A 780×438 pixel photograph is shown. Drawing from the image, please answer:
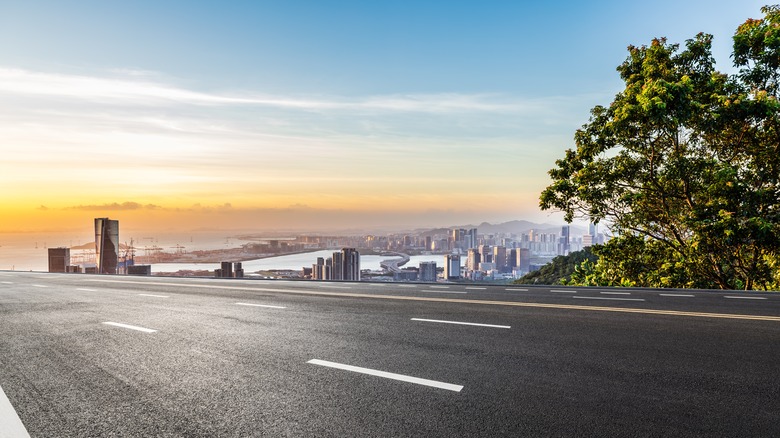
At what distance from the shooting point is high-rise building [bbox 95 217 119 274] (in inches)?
1540

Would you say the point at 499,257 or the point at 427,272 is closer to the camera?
the point at 427,272

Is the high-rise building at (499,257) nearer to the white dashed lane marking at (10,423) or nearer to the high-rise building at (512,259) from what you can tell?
the high-rise building at (512,259)

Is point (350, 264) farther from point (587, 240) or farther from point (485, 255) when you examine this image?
point (485, 255)

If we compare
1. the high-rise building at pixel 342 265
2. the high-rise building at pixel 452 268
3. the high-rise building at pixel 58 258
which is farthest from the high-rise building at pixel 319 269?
the high-rise building at pixel 58 258

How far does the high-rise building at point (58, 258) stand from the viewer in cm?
4038

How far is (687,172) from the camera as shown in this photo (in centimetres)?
1856

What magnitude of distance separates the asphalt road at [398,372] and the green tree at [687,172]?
978 cm

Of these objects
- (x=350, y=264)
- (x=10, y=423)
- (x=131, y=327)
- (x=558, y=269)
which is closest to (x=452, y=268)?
(x=558, y=269)

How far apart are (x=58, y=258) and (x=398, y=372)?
47190 mm

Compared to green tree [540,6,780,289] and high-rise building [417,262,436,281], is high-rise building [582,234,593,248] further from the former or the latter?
high-rise building [417,262,436,281]

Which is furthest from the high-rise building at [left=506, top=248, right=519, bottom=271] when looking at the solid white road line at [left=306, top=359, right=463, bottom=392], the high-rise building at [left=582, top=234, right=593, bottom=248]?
the solid white road line at [left=306, top=359, right=463, bottom=392]

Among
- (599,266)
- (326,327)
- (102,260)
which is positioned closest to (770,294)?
(599,266)

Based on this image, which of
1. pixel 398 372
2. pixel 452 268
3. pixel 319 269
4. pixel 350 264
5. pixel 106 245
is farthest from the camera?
pixel 452 268

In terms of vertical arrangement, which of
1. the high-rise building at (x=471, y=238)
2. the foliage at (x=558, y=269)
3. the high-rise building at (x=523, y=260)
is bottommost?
the high-rise building at (x=523, y=260)
